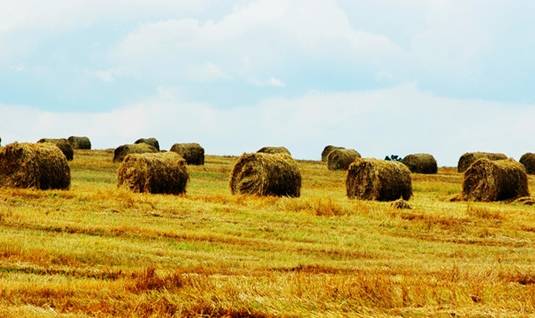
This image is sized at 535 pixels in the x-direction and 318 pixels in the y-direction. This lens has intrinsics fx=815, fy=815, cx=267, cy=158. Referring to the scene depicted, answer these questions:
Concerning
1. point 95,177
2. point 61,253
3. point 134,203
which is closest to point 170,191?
point 134,203

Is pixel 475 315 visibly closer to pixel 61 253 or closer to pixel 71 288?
pixel 71 288

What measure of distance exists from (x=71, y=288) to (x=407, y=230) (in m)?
12.7

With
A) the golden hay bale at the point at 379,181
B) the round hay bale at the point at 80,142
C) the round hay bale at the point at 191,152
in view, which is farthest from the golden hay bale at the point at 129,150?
the golden hay bale at the point at 379,181

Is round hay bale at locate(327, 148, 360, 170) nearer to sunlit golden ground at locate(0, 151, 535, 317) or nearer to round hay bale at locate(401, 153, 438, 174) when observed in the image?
round hay bale at locate(401, 153, 438, 174)

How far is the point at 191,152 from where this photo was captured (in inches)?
2014

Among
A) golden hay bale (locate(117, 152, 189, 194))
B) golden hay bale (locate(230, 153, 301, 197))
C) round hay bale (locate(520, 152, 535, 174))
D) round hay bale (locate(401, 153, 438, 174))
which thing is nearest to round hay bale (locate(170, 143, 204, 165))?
round hay bale (locate(401, 153, 438, 174))

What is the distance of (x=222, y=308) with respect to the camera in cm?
795

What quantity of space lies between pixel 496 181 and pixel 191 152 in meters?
23.6

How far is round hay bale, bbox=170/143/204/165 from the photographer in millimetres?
50938

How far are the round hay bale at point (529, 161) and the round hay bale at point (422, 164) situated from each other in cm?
585

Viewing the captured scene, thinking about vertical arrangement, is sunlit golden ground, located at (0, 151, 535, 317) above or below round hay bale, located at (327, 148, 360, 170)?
below

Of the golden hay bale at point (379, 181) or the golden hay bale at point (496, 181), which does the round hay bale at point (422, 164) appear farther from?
the golden hay bale at point (379, 181)

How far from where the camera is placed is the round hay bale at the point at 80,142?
62875 millimetres

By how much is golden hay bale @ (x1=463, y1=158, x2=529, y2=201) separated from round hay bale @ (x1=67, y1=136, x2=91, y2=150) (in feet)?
122
